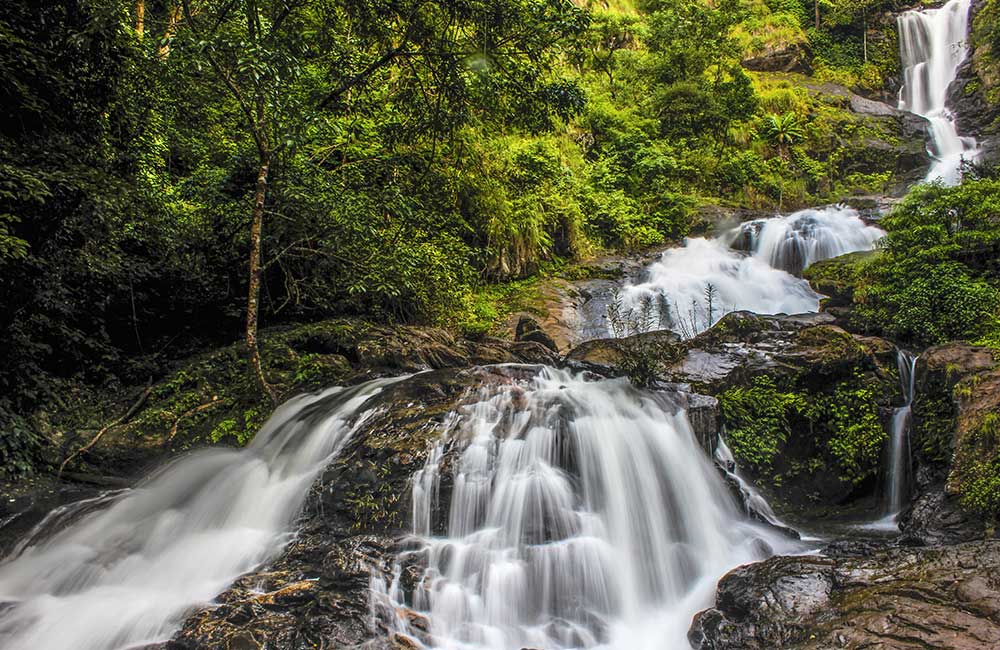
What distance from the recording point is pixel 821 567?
3.53m

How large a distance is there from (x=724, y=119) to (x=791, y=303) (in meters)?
8.78

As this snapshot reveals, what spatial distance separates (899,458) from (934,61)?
2599cm

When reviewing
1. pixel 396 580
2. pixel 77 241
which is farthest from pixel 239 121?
Result: pixel 396 580

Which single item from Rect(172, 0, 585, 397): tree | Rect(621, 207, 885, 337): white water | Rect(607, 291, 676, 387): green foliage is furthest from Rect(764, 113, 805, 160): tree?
Rect(172, 0, 585, 397): tree

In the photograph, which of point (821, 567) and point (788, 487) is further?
point (788, 487)

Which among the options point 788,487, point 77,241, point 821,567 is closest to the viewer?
point 821,567

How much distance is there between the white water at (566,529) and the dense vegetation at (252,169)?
2.98 m

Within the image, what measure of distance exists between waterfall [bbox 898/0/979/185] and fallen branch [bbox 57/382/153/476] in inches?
932

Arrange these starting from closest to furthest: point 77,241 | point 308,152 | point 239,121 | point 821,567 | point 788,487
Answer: point 821,567, point 788,487, point 77,241, point 239,121, point 308,152

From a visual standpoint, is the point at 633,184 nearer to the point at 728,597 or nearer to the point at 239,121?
the point at 239,121

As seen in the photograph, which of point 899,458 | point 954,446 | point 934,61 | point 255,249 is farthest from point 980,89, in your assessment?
point 255,249

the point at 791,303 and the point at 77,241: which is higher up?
the point at 77,241

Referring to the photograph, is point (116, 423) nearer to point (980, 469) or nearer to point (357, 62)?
point (357, 62)

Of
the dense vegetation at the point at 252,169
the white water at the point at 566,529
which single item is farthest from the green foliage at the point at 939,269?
the dense vegetation at the point at 252,169
